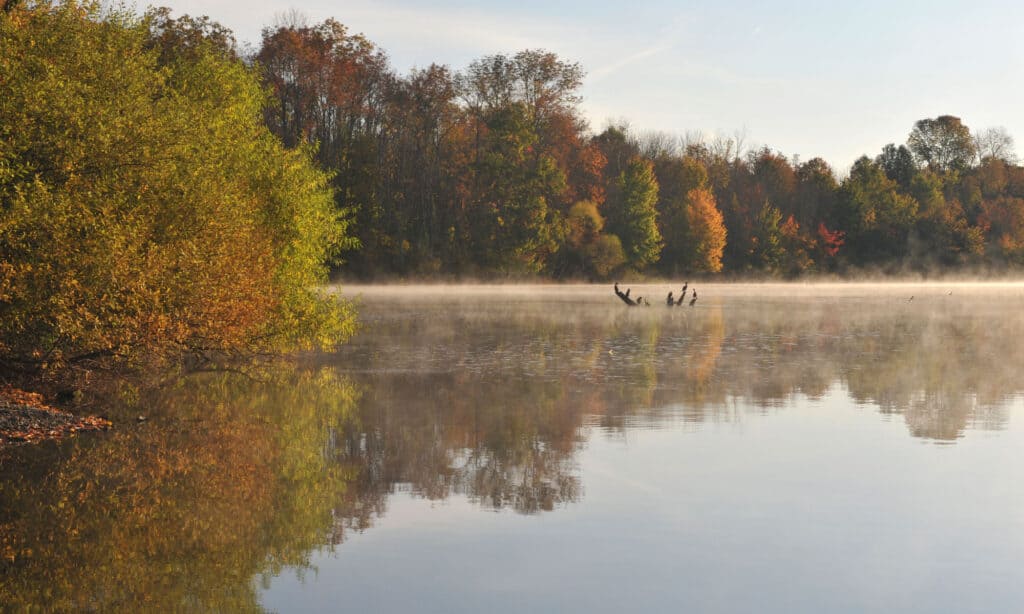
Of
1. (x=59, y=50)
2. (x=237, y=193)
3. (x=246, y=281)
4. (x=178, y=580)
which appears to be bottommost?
(x=178, y=580)

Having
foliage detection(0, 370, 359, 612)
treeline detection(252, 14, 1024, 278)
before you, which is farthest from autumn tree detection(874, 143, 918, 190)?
foliage detection(0, 370, 359, 612)

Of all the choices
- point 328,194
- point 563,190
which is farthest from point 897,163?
point 328,194

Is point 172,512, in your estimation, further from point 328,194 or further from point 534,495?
point 328,194

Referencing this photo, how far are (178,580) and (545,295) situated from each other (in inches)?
2859

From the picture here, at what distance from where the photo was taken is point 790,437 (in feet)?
62.2

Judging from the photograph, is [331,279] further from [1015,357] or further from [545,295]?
[1015,357]

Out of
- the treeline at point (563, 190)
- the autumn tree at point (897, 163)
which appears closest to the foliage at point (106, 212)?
the treeline at point (563, 190)

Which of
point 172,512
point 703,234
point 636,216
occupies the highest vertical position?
point 636,216

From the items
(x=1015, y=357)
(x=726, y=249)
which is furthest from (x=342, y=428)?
(x=726, y=249)

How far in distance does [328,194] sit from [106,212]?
61.5 ft

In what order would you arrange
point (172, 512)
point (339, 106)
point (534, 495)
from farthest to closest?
point (339, 106) → point (534, 495) → point (172, 512)

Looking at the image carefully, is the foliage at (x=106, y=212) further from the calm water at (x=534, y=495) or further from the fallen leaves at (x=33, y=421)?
the calm water at (x=534, y=495)

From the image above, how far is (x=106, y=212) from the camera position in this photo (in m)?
18.8

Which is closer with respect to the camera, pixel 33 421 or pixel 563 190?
pixel 33 421
